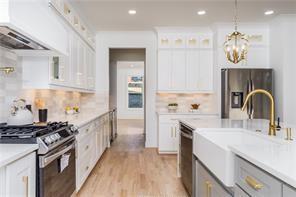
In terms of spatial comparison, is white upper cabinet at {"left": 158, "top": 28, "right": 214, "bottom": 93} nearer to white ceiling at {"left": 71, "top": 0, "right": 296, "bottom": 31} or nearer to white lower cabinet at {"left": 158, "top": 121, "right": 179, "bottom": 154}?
white ceiling at {"left": 71, "top": 0, "right": 296, "bottom": 31}

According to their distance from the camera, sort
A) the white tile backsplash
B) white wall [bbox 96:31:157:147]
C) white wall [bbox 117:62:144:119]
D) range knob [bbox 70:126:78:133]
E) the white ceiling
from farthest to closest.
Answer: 1. white wall [bbox 117:62:144:119]
2. white wall [bbox 96:31:157:147]
3. the white ceiling
4. range knob [bbox 70:126:78:133]
5. the white tile backsplash

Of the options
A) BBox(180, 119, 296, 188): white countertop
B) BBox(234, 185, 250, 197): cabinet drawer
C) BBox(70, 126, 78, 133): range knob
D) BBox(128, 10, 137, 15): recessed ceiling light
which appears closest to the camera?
BBox(180, 119, 296, 188): white countertop

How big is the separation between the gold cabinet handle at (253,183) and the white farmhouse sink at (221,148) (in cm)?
22

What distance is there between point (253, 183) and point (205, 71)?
4.68 meters

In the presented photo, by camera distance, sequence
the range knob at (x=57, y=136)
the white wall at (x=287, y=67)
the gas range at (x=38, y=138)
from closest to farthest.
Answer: the gas range at (x=38, y=138) < the range knob at (x=57, y=136) < the white wall at (x=287, y=67)

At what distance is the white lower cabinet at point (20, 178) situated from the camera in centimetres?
147

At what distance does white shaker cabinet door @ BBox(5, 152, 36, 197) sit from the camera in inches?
59.3

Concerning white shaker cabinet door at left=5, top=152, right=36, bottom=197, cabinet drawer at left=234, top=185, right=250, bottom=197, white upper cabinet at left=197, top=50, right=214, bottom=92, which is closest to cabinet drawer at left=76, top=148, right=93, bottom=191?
white shaker cabinet door at left=5, top=152, right=36, bottom=197

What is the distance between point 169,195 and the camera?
3.17 metres

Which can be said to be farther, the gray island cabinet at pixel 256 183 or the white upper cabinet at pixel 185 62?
the white upper cabinet at pixel 185 62

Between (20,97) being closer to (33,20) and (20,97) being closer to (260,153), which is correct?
(33,20)

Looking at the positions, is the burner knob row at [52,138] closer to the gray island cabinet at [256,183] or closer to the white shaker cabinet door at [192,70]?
the gray island cabinet at [256,183]

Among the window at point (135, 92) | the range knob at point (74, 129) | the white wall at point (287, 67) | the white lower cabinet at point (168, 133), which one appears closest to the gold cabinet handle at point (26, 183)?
the range knob at point (74, 129)

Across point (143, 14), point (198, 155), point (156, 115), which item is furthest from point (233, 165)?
point (156, 115)
